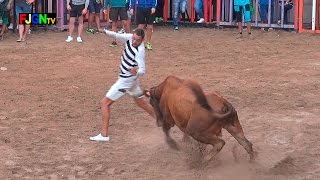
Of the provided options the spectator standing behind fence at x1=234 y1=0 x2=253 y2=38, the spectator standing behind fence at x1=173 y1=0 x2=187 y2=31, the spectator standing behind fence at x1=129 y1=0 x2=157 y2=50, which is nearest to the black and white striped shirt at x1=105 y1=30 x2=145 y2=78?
the spectator standing behind fence at x1=129 y1=0 x2=157 y2=50

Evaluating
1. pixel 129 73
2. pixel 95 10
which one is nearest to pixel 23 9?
pixel 95 10

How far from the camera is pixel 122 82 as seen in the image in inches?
361

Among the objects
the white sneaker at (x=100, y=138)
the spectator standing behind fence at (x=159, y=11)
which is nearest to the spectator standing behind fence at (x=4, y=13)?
the spectator standing behind fence at (x=159, y=11)

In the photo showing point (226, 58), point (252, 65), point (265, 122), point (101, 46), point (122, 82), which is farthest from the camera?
point (101, 46)

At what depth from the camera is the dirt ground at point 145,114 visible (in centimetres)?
812

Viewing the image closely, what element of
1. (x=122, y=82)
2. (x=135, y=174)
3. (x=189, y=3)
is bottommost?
(x=135, y=174)

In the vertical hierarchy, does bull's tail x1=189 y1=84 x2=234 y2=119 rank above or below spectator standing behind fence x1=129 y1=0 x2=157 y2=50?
below

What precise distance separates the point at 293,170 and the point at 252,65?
23.6ft

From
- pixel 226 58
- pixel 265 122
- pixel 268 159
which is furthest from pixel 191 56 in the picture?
pixel 268 159

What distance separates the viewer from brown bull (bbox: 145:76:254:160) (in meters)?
7.77

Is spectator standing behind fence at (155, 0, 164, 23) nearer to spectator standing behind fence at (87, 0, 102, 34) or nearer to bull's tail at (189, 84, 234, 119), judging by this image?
spectator standing behind fence at (87, 0, 102, 34)

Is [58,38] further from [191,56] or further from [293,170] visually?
[293,170]

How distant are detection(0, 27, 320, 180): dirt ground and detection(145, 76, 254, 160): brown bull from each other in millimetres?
383

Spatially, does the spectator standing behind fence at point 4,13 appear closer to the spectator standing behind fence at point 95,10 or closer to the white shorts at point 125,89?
the spectator standing behind fence at point 95,10
